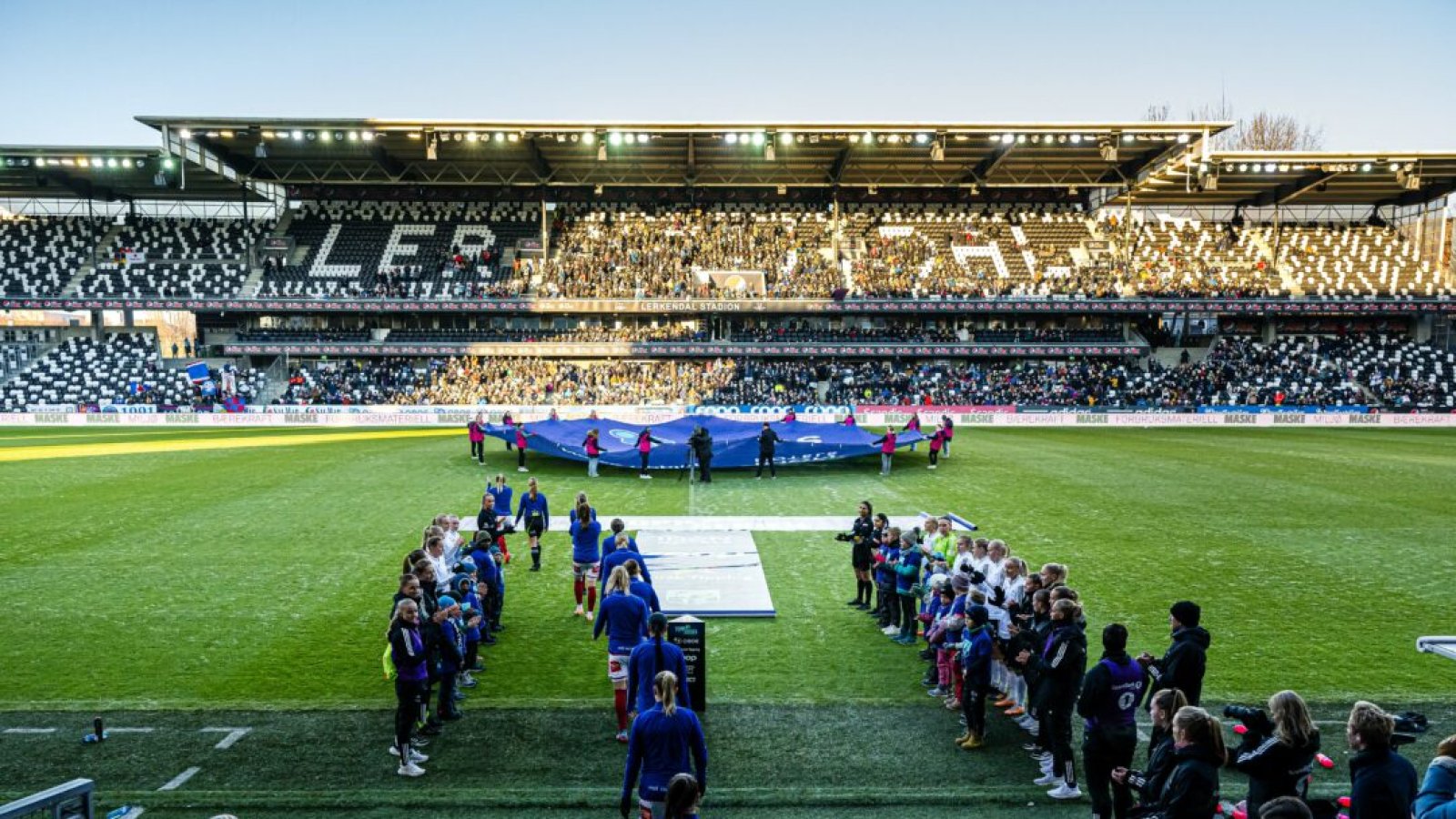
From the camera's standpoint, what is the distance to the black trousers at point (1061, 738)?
6.90m

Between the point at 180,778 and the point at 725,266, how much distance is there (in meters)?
45.6

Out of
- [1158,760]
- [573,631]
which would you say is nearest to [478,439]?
[573,631]

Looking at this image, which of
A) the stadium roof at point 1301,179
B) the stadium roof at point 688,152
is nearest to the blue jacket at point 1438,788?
the stadium roof at point 688,152

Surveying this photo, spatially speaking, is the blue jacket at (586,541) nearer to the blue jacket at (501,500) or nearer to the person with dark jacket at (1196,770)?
the blue jacket at (501,500)

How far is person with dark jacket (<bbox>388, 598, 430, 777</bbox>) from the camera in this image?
7266 millimetres

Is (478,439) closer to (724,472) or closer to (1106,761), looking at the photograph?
(724,472)

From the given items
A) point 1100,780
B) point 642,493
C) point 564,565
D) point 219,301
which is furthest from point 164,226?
point 1100,780

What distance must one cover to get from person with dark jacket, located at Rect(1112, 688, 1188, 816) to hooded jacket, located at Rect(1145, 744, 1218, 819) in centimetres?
17

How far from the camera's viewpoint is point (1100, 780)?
641 centimetres

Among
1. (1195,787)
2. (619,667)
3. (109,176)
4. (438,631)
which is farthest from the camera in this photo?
(109,176)

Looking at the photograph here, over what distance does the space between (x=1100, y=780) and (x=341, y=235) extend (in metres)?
54.9

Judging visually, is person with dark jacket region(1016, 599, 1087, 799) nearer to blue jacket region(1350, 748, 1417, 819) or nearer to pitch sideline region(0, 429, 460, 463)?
blue jacket region(1350, 748, 1417, 819)

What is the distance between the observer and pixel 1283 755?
493 centimetres

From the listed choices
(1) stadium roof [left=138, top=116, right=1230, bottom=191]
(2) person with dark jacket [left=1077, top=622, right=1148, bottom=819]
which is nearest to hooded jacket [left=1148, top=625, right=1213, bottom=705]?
(2) person with dark jacket [left=1077, top=622, right=1148, bottom=819]
